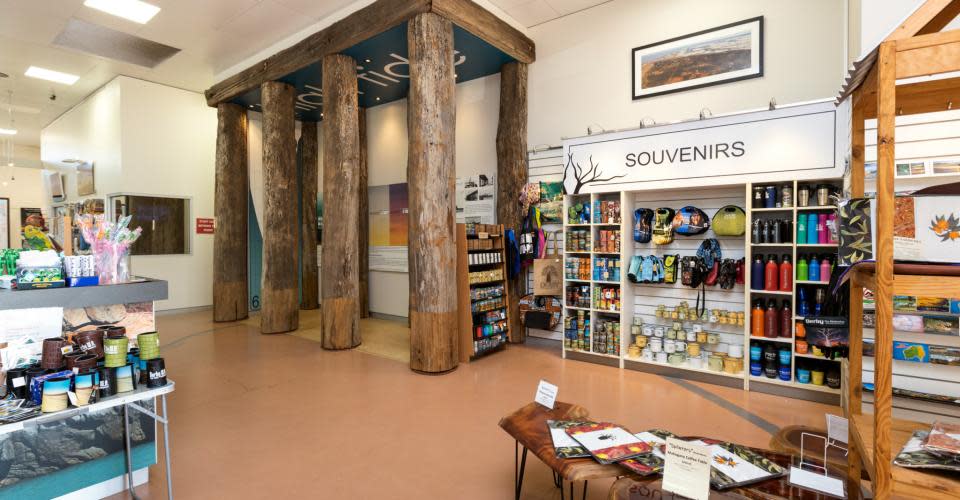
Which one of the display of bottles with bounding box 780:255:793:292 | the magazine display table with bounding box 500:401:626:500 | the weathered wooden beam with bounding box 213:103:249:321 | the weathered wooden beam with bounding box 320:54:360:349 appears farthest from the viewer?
the weathered wooden beam with bounding box 213:103:249:321

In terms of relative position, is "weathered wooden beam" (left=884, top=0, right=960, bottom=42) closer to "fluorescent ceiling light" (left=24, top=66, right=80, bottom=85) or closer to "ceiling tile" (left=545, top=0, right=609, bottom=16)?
"ceiling tile" (left=545, top=0, right=609, bottom=16)

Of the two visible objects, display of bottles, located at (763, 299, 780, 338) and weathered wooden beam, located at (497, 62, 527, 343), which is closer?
display of bottles, located at (763, 299, 780, 338)

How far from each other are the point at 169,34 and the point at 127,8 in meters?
0.66

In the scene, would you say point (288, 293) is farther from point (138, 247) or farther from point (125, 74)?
point (125, 74)

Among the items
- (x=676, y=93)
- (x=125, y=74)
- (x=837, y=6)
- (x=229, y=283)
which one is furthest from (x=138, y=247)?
(x=837, y=6)

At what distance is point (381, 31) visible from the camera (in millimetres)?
5121

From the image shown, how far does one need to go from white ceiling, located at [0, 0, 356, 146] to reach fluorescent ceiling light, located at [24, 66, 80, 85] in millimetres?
112

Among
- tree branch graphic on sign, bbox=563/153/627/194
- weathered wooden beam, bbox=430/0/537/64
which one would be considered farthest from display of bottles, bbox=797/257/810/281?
weathered wooden beam, bbox=430/0/537/64

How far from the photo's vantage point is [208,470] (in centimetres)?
270

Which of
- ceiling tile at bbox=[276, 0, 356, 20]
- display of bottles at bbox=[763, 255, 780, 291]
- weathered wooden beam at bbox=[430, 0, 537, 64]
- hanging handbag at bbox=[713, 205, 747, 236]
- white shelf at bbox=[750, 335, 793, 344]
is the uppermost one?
ceiling tile at bbox=[276, 0, 356, 20]

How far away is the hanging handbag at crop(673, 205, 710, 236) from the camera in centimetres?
444

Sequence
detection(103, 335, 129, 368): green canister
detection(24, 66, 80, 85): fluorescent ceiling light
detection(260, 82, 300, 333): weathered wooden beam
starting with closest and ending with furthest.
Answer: detection(103, 335, 129, 368): green canister → detection(260, 82, 300, 333): weathered wooden beam → detection(24, 66, 80, 85): fluorescent ceiling light

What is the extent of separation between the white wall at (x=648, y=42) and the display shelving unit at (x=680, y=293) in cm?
95

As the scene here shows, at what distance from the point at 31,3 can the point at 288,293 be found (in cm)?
472
